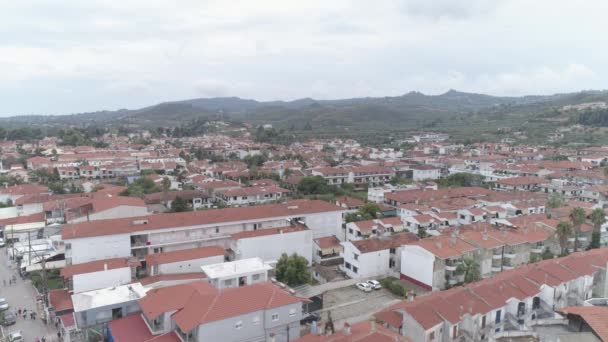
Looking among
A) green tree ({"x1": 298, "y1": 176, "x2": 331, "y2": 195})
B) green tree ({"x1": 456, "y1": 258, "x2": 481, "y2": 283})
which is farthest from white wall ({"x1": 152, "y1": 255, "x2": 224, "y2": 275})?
green tree ({"x1": 298, "y1": 176, "x2": 331, "y2": 195})

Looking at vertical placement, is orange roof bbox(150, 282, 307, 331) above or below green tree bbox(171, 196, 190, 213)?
above

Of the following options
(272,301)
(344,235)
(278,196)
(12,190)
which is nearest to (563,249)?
(344,235)

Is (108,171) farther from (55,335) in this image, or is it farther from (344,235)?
(55,335)

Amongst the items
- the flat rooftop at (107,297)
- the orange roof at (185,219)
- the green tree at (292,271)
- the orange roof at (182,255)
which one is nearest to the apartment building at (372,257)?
the green tree at (292,271)

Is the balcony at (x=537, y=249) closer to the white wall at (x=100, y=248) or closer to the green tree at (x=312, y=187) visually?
the green tree at (x=312, y=187)

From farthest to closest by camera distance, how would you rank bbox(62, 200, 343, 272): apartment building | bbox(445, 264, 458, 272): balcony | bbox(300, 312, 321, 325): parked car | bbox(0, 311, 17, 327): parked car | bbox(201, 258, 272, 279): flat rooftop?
bbox(62, 200, 343, 272): apartment building, bbox(445, 264, 458, 272): balcony, bbox(201, 258, 272, 279): flat rooftop, bbox(0, 311, 17, 327): parked car, bbox(300, 312, 321, 325): parked car

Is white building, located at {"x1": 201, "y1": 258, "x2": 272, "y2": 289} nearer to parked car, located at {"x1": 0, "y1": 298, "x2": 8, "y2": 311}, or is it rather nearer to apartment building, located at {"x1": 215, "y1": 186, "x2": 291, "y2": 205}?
parked car, located at {"x1": 0, "y1": 298, "x2": 8, "y2": 311}
